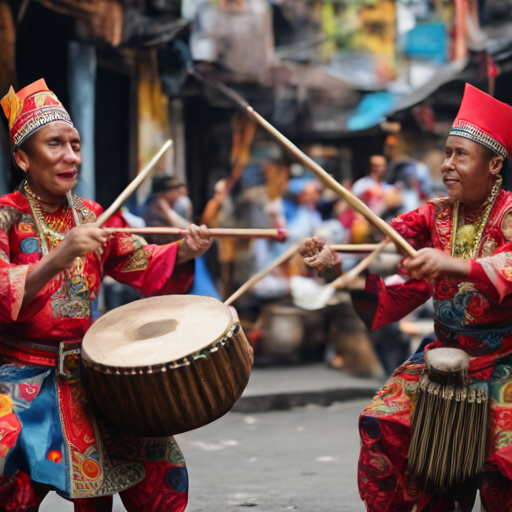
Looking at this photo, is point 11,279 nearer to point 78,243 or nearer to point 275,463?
point 78,243

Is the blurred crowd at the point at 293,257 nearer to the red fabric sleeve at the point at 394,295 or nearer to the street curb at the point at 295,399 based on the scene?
the street curb at the point at 295,399

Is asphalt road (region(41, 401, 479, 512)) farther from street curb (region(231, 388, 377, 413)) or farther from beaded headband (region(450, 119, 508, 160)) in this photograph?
beaded headband (region(450, 119, 508, 160))

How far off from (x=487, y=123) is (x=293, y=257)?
5917 mm

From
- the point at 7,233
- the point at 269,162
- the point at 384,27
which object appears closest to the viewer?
the point at 7,233

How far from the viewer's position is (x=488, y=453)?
3.57m

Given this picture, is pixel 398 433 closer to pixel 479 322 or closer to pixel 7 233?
pixel 479 322

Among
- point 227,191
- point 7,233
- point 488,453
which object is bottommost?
point 227,191

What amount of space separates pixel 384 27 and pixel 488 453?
28.7 ft

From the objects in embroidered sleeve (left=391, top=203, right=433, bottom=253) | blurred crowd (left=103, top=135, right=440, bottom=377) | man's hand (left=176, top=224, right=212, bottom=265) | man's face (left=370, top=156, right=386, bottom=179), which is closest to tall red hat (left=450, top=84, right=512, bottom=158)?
embroidered sleeve (left=391, top=203, right=433, bottom=253)

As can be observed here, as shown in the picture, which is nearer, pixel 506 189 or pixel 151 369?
pixel 151 369

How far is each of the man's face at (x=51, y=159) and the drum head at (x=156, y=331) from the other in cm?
58

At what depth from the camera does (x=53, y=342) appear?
357cm

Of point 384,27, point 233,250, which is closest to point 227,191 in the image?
point 233,250

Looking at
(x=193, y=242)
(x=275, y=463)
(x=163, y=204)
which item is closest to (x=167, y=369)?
(x=193, y=242)
